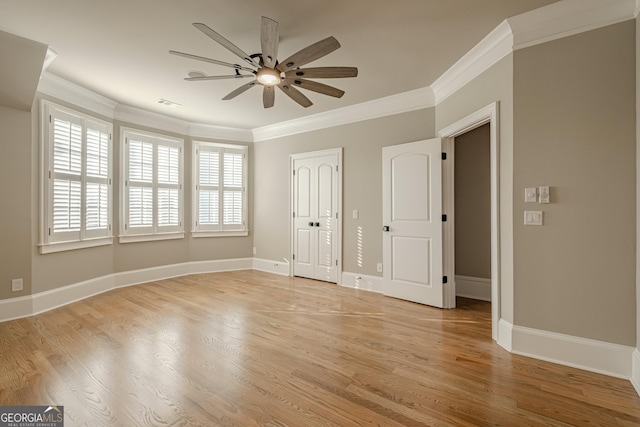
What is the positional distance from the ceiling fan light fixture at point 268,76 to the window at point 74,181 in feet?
9.64

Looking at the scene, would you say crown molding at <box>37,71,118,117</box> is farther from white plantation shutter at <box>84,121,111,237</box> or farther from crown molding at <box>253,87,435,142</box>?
crown molding at <box>253,87,435,142</box>

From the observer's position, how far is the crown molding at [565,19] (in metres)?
2.31

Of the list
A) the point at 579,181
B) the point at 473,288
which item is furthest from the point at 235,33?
the point at 473,288

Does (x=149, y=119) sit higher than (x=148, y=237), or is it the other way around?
(x=149, y=119)

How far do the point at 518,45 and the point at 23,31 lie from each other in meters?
4.48

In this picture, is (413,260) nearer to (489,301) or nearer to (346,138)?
(489,301)

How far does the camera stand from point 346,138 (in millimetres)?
5074

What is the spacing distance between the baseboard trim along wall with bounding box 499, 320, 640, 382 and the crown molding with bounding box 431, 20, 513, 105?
2.50m

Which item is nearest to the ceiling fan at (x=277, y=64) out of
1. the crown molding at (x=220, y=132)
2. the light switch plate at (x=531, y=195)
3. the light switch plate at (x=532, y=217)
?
the light switch plate at (x=531, y=195)

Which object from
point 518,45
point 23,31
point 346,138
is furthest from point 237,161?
point 518,45

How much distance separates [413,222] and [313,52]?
2585 millimetres

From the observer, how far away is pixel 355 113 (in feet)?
16.1

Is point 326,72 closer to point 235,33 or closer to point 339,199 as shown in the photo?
point 235,33

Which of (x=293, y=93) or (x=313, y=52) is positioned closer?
(x=313, y=52)
